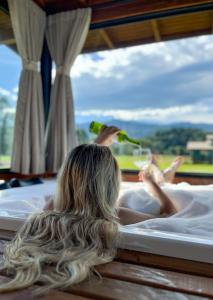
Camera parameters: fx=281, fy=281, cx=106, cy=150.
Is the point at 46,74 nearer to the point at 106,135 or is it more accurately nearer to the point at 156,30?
the point at 156,30

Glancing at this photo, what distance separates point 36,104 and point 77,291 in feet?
7.42

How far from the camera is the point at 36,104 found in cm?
278

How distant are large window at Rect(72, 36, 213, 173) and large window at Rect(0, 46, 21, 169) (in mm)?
713

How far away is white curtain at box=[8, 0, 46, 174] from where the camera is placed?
2633mm

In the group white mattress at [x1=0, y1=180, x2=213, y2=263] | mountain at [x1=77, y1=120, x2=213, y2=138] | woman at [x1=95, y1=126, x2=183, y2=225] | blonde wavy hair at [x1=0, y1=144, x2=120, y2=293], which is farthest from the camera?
mountain at [x1=77, y1=120, x2=213, y2=138]

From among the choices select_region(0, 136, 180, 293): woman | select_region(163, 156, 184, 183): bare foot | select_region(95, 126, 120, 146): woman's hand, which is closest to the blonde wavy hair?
select_region(0, 136, 180, 293): woman

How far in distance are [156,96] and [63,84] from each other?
1.00 m

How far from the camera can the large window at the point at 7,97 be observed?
2.73 metres

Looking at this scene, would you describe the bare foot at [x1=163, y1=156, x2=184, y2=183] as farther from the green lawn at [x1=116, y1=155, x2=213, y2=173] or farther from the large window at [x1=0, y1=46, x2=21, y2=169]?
the large window at [x1=0, y1=46, x2=21, y2=169]

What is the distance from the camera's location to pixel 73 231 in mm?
983

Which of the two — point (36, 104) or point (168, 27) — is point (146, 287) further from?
point (168, 27)

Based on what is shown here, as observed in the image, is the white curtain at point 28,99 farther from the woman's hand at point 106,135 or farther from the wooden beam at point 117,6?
the woman's hand at point 106,135

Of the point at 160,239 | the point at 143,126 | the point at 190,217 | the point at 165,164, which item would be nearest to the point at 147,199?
the point at 190,217

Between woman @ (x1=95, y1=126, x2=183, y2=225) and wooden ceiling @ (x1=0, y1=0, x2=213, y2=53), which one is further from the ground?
wooden ceiling @ (x1=0, y1=0, x2=213, y2=53)
